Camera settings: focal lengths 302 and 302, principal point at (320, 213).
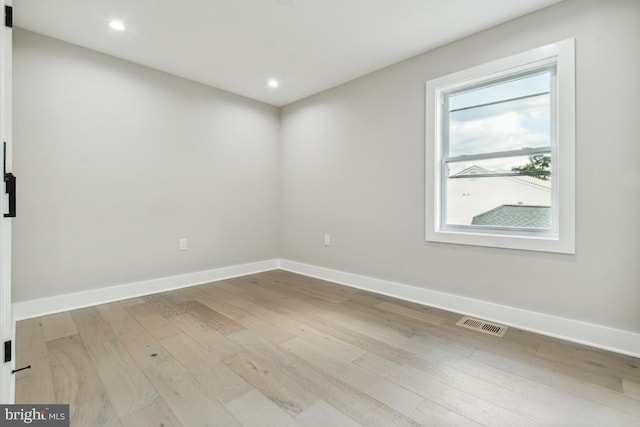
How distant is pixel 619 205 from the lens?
1.94 m

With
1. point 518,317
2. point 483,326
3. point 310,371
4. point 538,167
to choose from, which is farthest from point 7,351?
point 538,167

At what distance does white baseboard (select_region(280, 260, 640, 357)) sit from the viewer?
1948 mm

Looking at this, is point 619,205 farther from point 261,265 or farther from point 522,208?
point 261,265

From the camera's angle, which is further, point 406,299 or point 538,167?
point 406,299

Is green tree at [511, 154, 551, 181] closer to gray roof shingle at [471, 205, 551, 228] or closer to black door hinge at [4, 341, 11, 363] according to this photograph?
gray roof shingle at [471, 205, 551, 228]

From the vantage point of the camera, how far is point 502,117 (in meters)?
2.49

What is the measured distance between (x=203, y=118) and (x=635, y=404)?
4.07 metres

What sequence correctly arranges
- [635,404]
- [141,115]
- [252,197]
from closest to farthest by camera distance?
[635,404], [141,115], [252,197]

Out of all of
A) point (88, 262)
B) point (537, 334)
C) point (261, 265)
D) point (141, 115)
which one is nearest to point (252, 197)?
point (261, 265)

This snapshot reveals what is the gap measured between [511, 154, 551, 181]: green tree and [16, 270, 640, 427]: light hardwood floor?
1.19 metres

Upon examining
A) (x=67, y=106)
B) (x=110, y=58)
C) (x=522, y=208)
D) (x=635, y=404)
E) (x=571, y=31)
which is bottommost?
(x=635, y=404)

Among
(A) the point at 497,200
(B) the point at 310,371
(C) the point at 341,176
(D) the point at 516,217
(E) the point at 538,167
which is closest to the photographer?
(B) the point at 310,371

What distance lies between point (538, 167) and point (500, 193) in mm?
322

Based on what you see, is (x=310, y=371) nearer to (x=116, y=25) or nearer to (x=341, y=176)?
(x=341, y=176)
